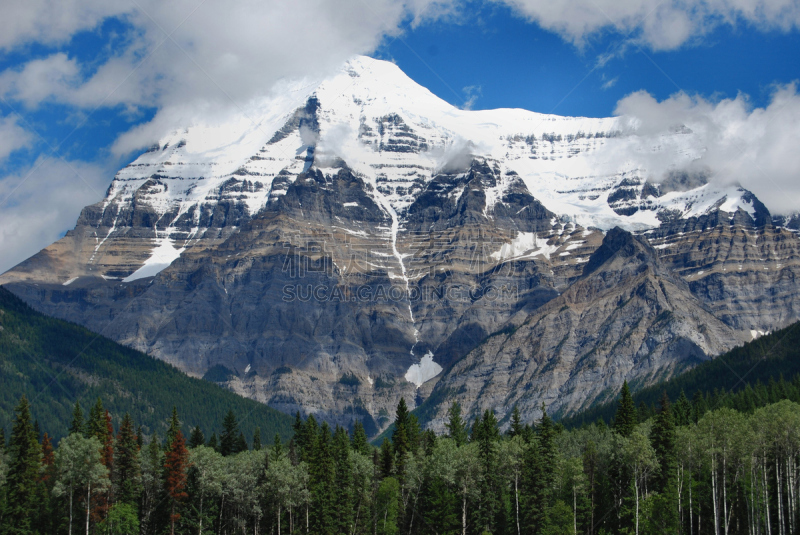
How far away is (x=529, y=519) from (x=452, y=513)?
27.3 ft

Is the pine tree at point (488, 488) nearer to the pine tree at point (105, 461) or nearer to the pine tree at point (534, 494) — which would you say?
the pine tree at point (534, 494)

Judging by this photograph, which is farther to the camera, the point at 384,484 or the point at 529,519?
the point at 384,484

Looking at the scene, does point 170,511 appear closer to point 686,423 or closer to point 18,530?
point 18,530

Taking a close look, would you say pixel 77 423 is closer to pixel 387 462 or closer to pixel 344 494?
pixel 344 494

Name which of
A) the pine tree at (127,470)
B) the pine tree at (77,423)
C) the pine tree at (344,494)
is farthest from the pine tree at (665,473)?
the pine tree at (77,423)

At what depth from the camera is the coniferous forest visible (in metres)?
93.4

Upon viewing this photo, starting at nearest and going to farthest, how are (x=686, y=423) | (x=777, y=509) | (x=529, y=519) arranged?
(x=777, y=509) → (x=529, y=519) → (x=686, y=423)

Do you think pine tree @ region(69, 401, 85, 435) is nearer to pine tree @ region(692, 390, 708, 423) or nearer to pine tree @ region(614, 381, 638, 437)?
pine tree @ region(614, 381, 638, 437)

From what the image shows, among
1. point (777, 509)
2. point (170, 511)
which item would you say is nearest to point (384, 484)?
point (170, 511)

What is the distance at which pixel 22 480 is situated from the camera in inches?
3912

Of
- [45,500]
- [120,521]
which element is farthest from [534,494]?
[45,500]

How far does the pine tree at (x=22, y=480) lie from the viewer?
3871 inches

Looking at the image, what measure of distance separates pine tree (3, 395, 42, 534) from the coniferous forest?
0.49 ft

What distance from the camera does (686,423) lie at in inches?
5113
